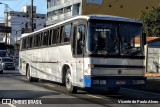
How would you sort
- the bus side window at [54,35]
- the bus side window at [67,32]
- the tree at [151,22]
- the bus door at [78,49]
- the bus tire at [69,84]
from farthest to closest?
the tree at [151,22] < the bus side window at [54,35] < the bus side window at [67,32] < the bus tire at [69,84] < the bus door at [78,49]

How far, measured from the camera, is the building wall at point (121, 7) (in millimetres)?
71812

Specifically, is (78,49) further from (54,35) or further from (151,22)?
(151,22)

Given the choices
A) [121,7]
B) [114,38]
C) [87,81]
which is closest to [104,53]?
[114,38]

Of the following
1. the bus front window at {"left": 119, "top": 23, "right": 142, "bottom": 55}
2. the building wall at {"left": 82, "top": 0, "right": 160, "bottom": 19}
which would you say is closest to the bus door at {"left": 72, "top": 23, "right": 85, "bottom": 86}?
the bus front window at {"left": 119, "top": 23, "right": 142, "bottom": 55}

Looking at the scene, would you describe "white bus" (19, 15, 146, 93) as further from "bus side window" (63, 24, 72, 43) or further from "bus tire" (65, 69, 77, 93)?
"bus side window" (63, 24, 72, 43)

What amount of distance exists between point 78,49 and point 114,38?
63.7 inches

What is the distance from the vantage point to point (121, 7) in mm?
72688

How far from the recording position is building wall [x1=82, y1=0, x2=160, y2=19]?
71.8 meters

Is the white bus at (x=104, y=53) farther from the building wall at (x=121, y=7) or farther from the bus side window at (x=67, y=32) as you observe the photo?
the building wall at (x=121, y=7)

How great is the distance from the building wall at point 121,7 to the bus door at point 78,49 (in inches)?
2163

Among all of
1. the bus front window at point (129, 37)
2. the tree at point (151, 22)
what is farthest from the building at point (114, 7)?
the bus front window at point (129, 37)

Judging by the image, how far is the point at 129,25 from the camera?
16094 mm

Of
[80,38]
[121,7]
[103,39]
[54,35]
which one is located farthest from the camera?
[121,7]

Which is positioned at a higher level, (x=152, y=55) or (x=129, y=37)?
(x=129, y=37)
